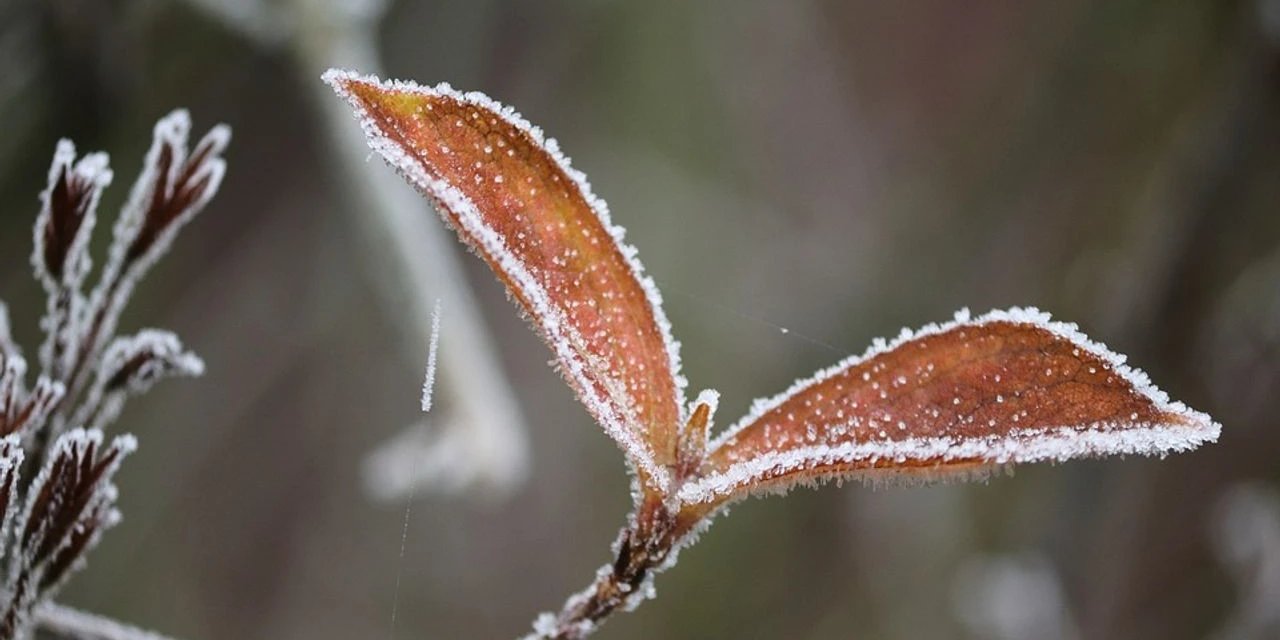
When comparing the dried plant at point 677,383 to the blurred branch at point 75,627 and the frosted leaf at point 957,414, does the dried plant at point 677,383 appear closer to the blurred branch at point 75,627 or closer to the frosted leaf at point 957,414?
the frosted leaf at point 957,414

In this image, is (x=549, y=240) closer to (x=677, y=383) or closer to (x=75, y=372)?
(x=677, y=383)

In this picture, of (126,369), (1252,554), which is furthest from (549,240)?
(1252,554)

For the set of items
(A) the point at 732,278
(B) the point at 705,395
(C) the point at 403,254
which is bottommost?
(B) the point at 705,395

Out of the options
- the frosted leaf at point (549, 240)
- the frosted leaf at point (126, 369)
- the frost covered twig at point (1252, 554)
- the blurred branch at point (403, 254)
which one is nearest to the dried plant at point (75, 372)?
the frosted leaf at point (126, 369)

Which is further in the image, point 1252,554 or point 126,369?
point 1252,554

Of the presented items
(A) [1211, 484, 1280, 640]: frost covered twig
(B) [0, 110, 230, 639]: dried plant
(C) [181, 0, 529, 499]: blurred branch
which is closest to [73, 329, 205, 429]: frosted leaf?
(B) [0, 110, 230, 639]: dried plant

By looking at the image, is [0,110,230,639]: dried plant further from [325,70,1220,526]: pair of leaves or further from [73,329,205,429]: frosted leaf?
[325,70,1220,526]: pair of leaves

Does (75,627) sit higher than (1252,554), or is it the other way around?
(1252,554)
